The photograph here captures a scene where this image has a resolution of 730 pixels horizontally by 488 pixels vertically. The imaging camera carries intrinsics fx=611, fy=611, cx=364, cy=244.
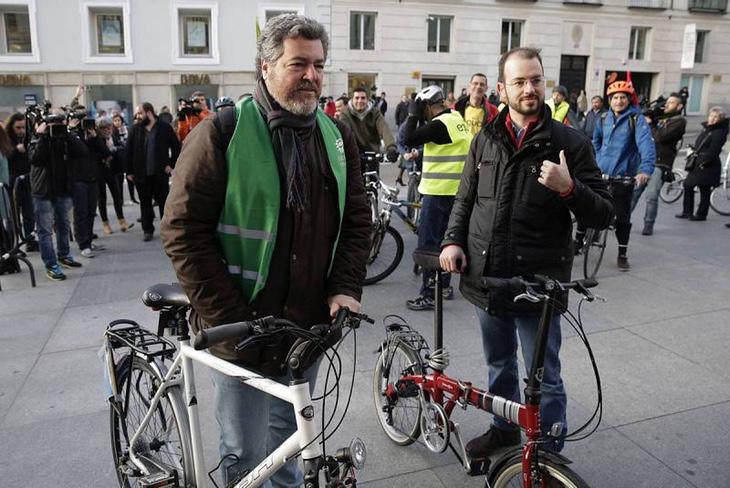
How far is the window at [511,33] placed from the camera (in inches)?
1156

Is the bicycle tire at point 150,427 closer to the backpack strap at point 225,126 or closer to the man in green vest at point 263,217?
the man in green vest at point 263,217

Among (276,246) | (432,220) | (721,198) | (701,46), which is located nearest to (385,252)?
(432,220)

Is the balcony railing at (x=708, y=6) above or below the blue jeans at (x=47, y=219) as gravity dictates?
above

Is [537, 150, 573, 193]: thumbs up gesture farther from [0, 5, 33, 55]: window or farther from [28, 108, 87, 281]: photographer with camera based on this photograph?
Answer: [0, 5, 33, 55]: window

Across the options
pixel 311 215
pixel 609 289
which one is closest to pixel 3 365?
pixel 311 215

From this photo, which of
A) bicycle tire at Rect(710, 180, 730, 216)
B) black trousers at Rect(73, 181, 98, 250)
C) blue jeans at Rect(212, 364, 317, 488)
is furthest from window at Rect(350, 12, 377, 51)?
blue jeans at Rect(212, 364, 317, 488)

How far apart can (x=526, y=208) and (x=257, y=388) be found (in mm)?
1470

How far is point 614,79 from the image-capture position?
710cm

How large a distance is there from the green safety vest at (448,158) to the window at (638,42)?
30642 millimetres

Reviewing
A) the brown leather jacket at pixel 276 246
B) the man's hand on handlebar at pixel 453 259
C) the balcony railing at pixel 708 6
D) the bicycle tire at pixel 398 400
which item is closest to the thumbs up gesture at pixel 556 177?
the man's hand on handlebar at pixel 453 259

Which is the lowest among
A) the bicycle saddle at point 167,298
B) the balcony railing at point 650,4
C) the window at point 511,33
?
the bicycle saddle at point 167,298

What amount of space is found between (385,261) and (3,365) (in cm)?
373

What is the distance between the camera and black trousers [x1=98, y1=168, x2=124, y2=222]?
9.08m

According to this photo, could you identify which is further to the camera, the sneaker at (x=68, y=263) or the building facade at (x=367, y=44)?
the building facade at (x=367, y=44)
